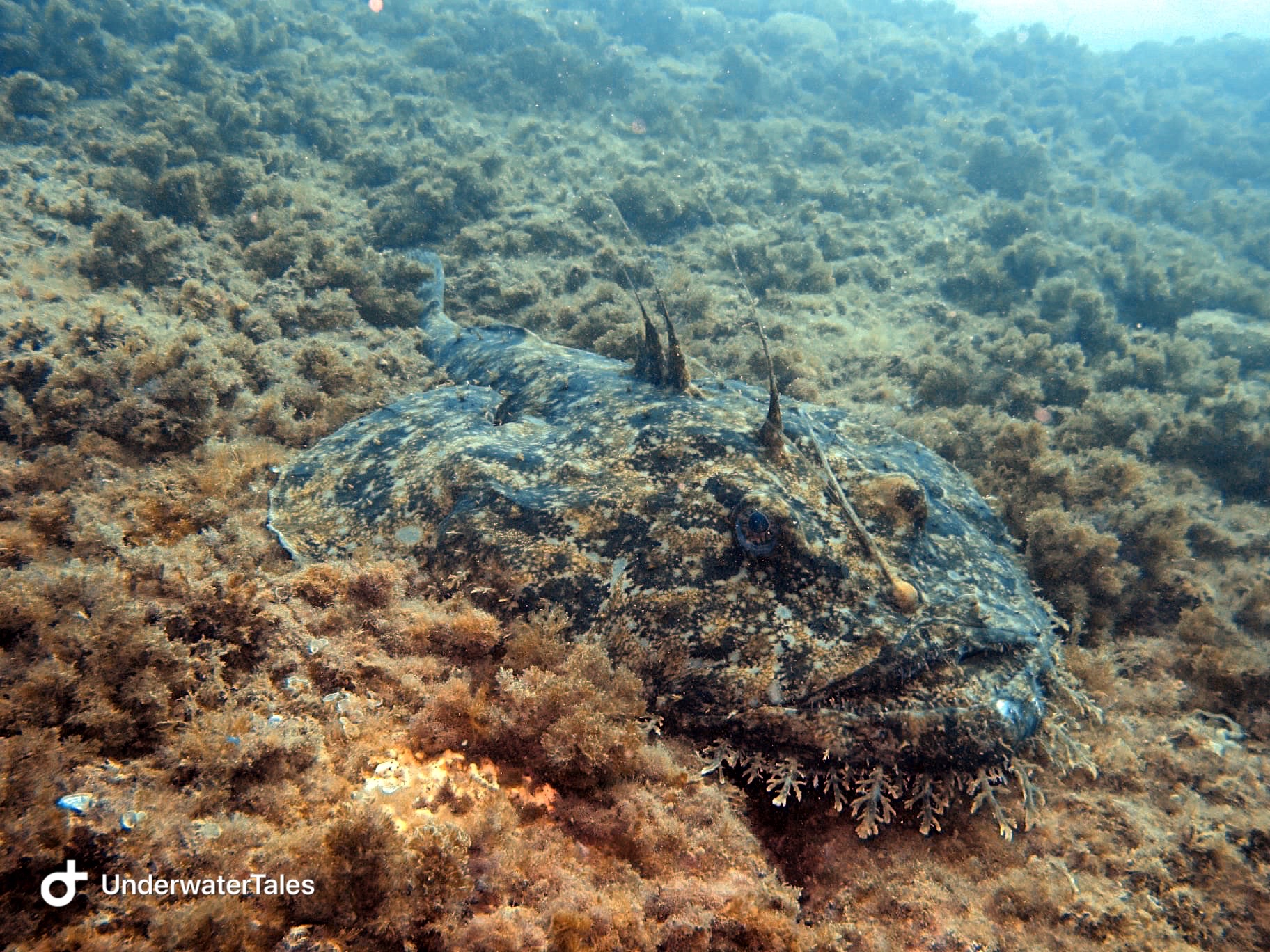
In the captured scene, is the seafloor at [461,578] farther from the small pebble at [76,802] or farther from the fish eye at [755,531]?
the fish eye at [755,531]

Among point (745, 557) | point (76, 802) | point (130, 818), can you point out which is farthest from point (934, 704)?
point (76, 802)

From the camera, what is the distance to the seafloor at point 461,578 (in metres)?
2.01

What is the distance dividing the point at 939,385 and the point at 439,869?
797 centimetres

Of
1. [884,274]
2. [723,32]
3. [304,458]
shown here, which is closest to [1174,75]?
[723,32]

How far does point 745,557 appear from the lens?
3.27 meters

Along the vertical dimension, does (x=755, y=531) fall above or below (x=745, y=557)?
above

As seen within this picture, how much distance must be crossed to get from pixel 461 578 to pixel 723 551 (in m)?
1.59

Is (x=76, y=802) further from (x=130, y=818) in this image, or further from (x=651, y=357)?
(x=651, y=357)

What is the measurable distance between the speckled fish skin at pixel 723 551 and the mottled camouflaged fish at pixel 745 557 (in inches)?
0.5

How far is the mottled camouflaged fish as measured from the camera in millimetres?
2672

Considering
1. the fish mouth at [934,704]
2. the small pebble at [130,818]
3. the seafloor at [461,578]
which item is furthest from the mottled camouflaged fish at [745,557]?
the small pebble at [130,818]

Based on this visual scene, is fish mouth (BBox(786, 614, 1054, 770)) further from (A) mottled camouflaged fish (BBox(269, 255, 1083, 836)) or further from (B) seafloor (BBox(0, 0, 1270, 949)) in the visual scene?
(B) seafloor (BBox(0, 0, 1270, 949))

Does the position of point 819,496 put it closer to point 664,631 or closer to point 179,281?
point 664,631

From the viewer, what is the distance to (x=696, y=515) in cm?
348
